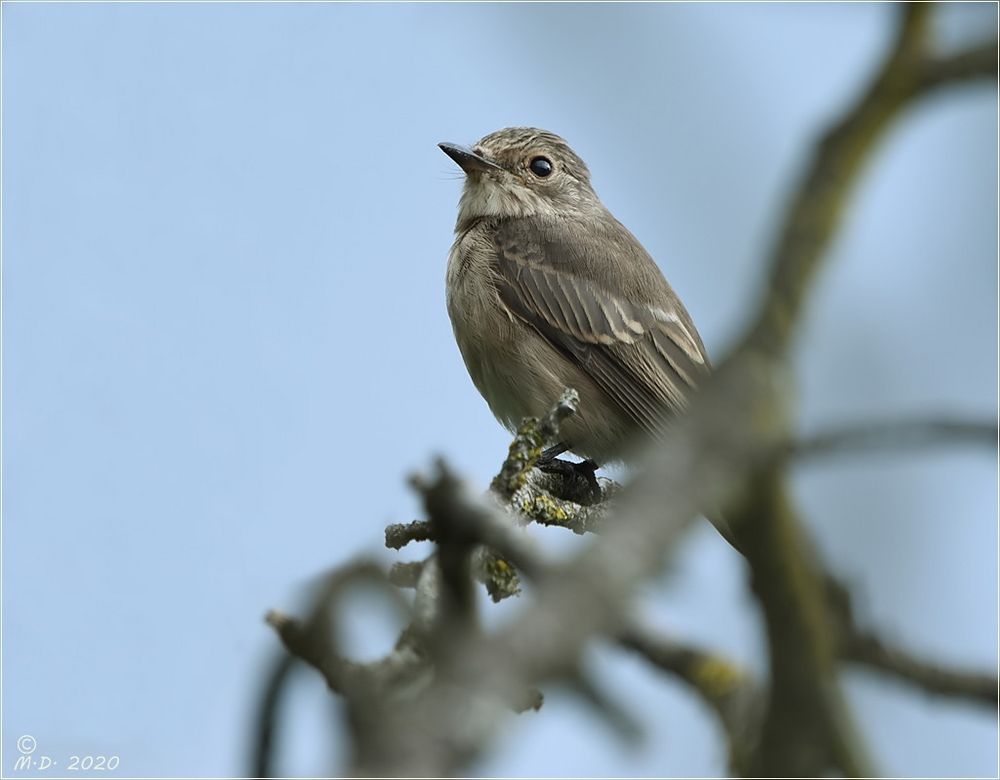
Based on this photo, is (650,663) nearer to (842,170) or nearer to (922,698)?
(922,698)

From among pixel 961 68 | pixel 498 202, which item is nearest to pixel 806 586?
pixel 961 68

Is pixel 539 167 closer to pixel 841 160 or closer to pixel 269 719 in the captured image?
pixel 269 719

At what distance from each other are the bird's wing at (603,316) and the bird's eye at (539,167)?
0.64 metres

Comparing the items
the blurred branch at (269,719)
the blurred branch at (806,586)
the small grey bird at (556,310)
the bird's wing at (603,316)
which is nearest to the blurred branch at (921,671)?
the blurred branch at (806,586)

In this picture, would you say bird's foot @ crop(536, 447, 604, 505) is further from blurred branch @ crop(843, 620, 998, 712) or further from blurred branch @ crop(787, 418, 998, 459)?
blurred branch @ crop(787, 418, 998, 459)

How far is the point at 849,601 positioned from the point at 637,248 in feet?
22.0

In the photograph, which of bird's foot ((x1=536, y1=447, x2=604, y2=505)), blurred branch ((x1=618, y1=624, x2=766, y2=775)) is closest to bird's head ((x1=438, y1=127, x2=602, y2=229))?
bird's foot ((x1=536, y1=447, x2=604, y2=505))

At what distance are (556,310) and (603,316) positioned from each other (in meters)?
0.33

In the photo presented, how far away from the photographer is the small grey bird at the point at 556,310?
26.7ft

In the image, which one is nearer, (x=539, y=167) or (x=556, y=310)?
(x=556, y=310)

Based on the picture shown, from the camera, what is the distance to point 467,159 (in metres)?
9.56

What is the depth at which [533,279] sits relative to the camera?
28.9 ft

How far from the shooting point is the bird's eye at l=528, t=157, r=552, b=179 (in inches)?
392

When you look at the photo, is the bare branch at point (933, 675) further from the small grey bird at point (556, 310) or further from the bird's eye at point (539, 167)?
the bird's eye at point (539, 167)
